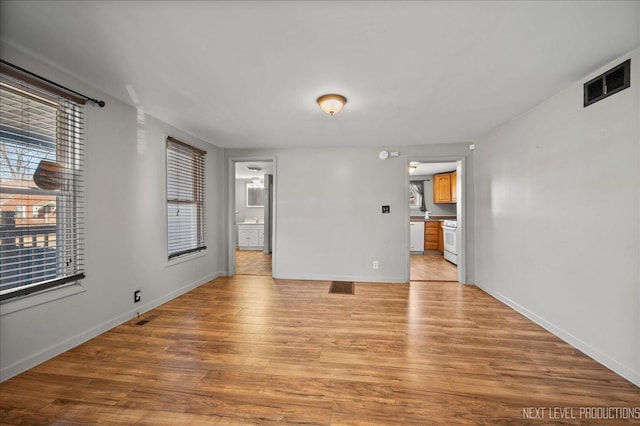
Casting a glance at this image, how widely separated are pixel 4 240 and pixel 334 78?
2765 millimetres

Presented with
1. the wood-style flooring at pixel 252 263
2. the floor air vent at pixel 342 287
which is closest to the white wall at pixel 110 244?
the wood-style flooring at pixel 252 263

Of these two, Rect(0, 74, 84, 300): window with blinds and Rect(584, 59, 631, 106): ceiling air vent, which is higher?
Rect(584, 59, 631, 106): ceiling air vent

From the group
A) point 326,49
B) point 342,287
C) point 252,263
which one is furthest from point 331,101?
point 252,263

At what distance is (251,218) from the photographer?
346 inches

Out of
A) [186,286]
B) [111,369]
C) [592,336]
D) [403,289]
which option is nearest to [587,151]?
[592,336]

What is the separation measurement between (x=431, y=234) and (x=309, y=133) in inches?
202

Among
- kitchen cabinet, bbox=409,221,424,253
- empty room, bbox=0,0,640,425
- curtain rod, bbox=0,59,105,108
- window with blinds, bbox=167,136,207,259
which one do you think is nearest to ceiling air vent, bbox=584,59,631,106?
empty room, bbox=0,0,640,425

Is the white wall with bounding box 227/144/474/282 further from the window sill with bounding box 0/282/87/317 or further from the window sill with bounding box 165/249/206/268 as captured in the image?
the window sill with bounding box 0/282/87/317

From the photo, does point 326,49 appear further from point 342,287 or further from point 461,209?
point 461,209

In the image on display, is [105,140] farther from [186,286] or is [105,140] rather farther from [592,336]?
[592,336]

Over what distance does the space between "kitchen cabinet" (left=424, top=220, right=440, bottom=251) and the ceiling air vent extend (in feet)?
17.3

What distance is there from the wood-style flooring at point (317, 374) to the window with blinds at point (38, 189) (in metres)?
0.74

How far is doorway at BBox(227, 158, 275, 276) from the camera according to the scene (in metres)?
4.86

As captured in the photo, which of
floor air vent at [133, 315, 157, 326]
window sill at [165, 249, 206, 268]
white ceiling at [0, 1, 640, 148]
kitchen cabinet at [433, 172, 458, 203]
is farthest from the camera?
kitchen cabinet at [433, 172, 458, 203]
